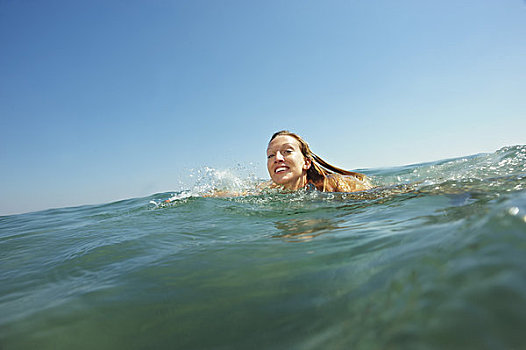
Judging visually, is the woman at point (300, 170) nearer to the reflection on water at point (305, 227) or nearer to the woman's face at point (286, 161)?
the woman's face at point (286, 161)

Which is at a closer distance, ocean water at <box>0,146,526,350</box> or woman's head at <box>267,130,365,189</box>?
ocean water at <box>0,146,526,350</box>

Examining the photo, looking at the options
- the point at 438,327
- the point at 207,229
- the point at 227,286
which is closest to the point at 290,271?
the point at 227,286

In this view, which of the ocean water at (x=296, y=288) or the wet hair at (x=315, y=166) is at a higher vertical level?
the wet hair at (x=315, y=166)

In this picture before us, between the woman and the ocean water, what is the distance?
100 inches

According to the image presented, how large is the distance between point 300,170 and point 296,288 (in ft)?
13.9

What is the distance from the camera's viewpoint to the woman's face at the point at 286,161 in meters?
5.40

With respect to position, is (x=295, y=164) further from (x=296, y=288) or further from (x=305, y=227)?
(x=296, y=288)

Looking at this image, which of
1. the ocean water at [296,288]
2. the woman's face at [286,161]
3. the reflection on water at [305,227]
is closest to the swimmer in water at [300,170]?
the woman's face at [286,161]

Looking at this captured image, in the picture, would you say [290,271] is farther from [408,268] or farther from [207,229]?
[207,229]

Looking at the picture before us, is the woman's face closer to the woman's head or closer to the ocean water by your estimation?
the woman's head

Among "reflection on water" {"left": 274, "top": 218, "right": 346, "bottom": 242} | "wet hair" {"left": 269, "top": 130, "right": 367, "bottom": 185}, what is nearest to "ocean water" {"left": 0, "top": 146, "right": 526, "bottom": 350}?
"reflection on water" {"left": 274, "top": 218, "right": 346, "bottom": 242}

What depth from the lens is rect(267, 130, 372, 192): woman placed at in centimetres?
542

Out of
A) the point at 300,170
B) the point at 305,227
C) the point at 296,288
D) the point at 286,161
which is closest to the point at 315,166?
the point at 300,170

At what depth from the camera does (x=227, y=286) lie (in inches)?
64.0
